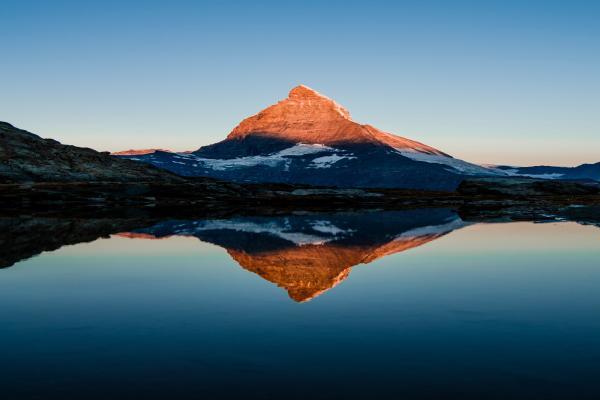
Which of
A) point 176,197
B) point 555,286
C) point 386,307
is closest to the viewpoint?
point 386,307

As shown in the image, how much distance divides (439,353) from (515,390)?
3562 millimetres

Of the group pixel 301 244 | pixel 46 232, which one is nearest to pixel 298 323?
pixel 301 244

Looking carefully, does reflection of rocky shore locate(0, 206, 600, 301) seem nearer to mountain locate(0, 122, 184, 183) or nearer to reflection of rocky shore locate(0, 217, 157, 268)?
reflection of rocky shore locate(0, 217, 157, 268)

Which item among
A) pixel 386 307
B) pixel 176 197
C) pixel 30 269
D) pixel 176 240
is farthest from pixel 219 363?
pixel 176 197

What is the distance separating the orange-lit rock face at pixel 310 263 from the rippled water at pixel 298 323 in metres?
0.21

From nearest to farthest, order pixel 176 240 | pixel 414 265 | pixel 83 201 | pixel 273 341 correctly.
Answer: pixel 273 341 → pixel 414 265 → pixel 176 240 → pixel 83 201

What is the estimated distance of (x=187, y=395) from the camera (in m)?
14.4

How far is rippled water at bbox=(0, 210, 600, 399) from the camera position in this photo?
15.4 meters

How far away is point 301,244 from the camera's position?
54.9m

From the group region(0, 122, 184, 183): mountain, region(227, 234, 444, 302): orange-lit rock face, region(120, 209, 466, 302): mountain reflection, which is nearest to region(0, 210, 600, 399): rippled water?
region(227, 234, 444, 302): orange-lit rock face

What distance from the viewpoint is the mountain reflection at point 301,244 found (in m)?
35.2

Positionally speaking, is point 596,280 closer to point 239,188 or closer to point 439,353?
point 439,353

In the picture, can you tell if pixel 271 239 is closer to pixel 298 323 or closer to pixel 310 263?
pixel 310 263

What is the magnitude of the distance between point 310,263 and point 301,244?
12.8 metres
